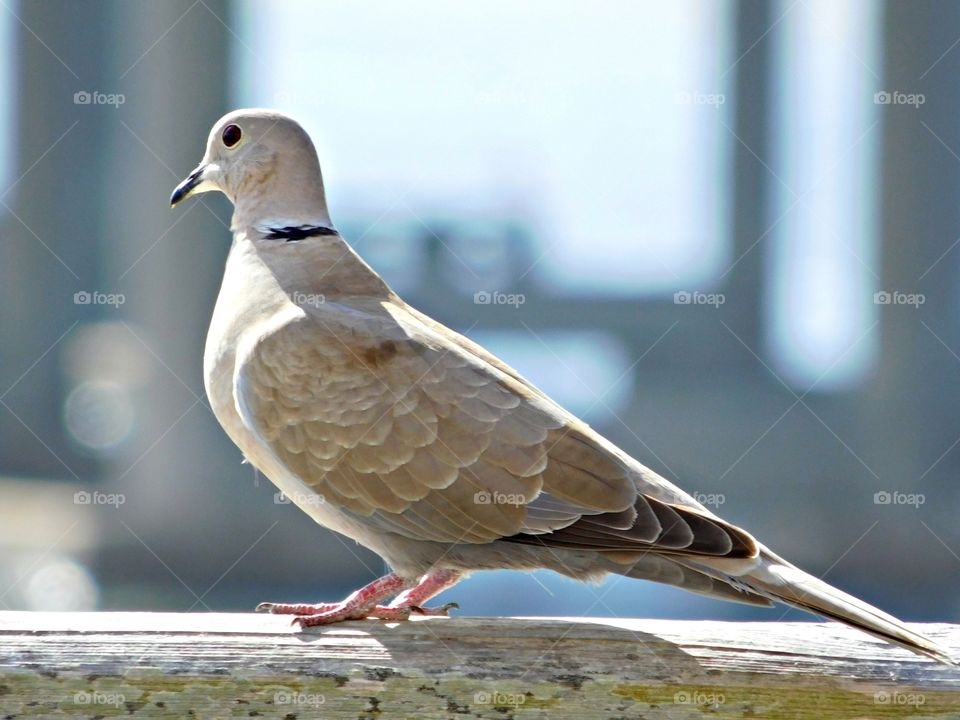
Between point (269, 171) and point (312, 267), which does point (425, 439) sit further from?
point (269, 171)

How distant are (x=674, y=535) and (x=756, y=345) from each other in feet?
16.1

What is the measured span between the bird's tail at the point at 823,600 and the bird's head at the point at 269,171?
1.68 metres

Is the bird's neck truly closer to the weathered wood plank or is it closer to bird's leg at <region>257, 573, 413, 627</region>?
bird's leg at <region>257, 573, 413, 627</region>

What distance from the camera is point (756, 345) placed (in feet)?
25.0

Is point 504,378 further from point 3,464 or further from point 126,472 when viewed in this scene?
point 3,464

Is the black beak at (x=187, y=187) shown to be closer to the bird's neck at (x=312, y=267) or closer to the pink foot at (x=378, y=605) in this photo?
the bird's neck at (x=312, y=267)

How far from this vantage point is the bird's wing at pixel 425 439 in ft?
10.1

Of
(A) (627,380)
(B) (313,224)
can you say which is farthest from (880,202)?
(B) (313,224)

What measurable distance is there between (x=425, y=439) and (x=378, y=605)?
0.42 metres

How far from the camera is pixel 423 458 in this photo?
10.6 feet

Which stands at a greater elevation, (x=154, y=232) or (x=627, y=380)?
(x=154, y=232)

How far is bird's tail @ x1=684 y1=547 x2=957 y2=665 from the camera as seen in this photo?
245 centimetres

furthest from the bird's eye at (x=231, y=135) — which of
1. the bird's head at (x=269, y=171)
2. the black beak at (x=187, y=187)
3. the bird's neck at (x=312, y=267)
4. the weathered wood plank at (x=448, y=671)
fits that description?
the weathered wood plank at (x=448, y=671)

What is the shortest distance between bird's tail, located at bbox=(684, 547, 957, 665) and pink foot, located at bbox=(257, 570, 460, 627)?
A: 2.36 feet
